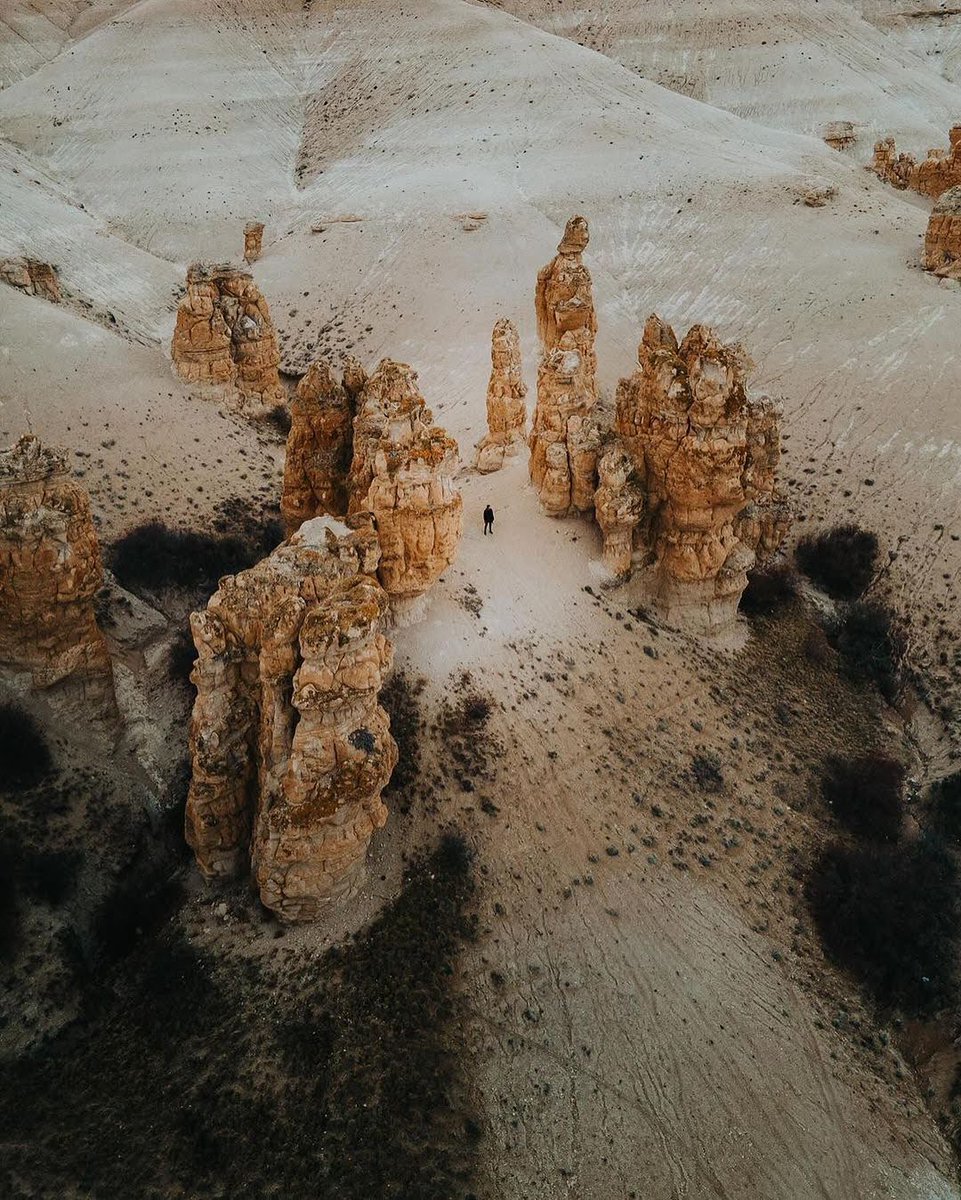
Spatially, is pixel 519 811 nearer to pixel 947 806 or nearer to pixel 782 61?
pixel 947 806

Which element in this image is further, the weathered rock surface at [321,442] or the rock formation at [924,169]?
the rock formation at [924,169]

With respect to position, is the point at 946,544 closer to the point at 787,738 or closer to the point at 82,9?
the point at 787,738

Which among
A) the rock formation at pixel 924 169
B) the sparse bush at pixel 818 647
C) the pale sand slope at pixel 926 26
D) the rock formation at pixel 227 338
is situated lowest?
the sparse bush at pixel 818 647

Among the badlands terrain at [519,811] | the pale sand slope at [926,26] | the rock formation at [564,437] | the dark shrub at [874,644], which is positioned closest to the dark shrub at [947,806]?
the badlands terrain at [519,811]

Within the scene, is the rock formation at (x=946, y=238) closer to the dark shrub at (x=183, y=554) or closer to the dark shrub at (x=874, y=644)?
the dark shrub at (x=874, y=644)

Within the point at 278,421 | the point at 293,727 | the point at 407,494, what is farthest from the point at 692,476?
the point at 278,421

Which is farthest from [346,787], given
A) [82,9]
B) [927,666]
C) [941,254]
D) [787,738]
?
[82,9]

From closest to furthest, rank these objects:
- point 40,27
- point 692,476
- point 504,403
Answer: point 692,476
point 504,403
point 40,27
